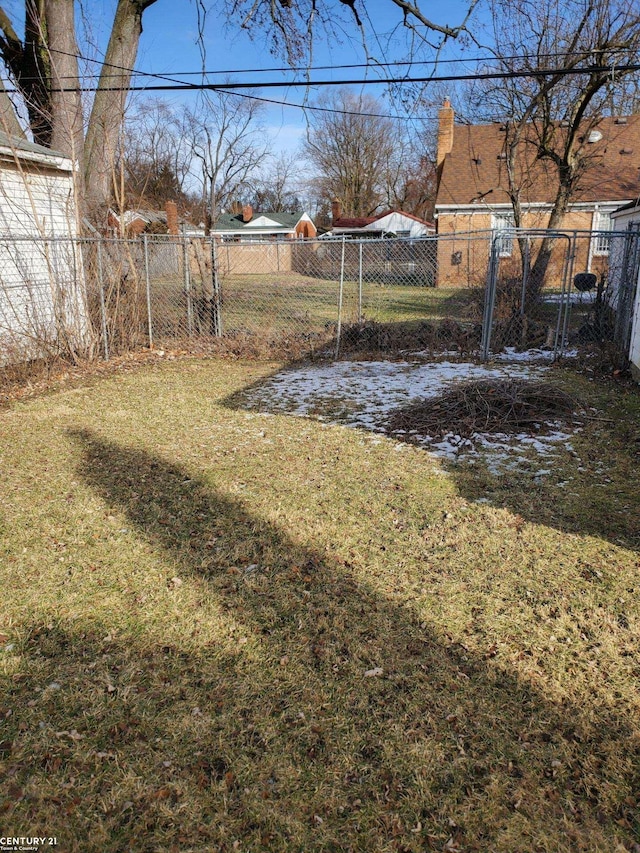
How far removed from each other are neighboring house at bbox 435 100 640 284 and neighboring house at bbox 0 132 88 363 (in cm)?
1432

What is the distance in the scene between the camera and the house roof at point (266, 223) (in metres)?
44.7

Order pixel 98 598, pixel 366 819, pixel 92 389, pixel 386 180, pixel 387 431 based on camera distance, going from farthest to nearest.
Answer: pixel 386 180, pixel 92 389, pixel 387 431, pixel 98 598, pixel 366 819

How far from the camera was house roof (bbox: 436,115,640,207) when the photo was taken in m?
21.0

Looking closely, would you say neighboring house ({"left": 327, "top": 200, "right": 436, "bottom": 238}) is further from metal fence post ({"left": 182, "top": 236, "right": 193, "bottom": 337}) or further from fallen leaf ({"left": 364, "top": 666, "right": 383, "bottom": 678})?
fallen leaf ({"left": 364, "top": 666, "right": 383, "bottom": 678})

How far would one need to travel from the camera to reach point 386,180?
4841 cm

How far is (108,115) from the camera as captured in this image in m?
10.8

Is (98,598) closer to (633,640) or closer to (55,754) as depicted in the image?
(55,754)

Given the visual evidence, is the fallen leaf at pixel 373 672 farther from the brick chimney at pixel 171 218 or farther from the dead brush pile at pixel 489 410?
the brick chimney at pixel 171 218

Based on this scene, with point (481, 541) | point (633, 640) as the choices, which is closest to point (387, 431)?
point (481, 541)

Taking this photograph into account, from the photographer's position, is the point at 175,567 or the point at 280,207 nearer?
the point at 175,567

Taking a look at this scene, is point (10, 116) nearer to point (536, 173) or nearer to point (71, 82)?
point (71, 82)

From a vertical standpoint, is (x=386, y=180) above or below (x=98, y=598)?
above

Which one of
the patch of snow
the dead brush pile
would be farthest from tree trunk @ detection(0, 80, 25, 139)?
the dead brush pile

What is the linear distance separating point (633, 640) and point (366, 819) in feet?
5.33
